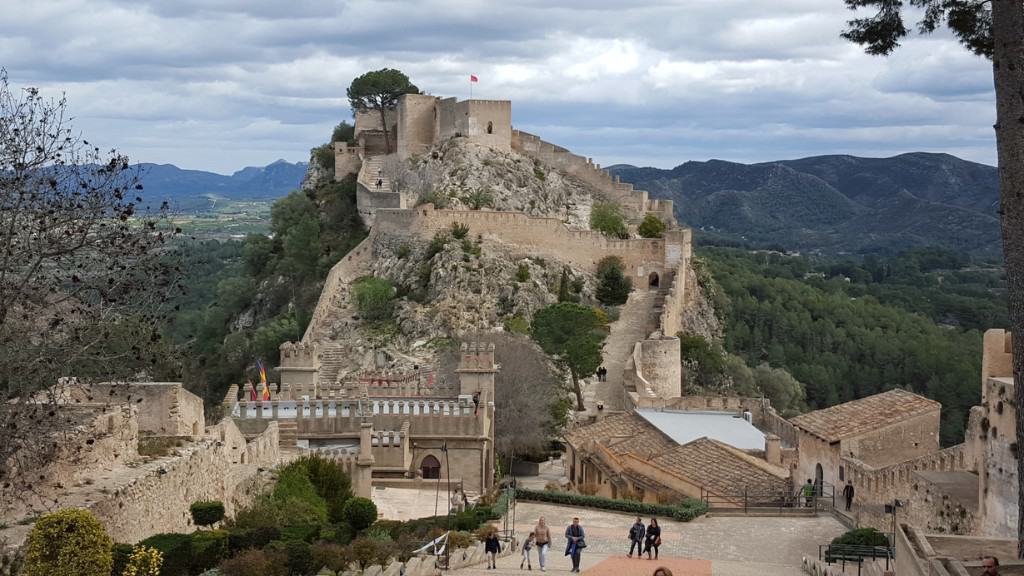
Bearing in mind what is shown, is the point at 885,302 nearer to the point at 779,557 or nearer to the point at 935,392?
the point at 935,392

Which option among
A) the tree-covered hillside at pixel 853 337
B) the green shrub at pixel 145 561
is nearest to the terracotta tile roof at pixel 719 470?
the green shrub at pixel 145 561

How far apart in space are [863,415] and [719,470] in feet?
9.96

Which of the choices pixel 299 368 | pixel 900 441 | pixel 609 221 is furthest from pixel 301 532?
pixel 609 221

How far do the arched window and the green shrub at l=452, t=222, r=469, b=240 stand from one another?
2622 centimetres

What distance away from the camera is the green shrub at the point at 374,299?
4719 cm

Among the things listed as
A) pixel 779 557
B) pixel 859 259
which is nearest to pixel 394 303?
pixel 779 557

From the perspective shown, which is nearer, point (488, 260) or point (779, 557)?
point (779, 557)

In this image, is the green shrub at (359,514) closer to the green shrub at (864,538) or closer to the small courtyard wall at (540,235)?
the green shrub at (864,538)

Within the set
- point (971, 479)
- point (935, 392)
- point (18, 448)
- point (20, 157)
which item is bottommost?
point (935, 392)

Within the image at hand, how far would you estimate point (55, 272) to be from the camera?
1404 centimetres

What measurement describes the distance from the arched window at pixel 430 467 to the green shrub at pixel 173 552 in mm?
10437

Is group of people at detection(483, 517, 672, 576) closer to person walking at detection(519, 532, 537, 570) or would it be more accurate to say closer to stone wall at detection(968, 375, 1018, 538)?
person walking at detection(519, 532, 537, 570)

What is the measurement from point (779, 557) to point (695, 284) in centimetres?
3792

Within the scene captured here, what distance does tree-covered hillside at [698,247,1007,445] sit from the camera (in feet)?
225
